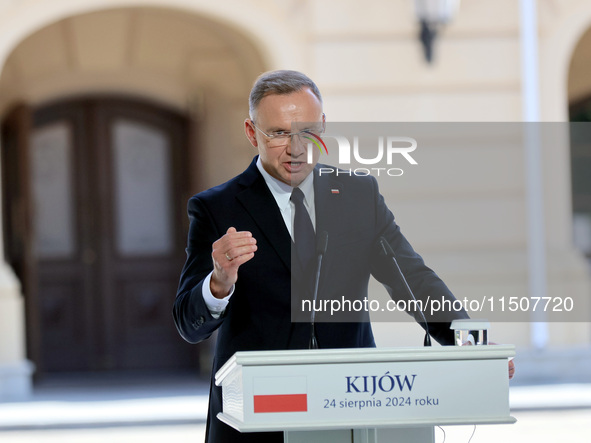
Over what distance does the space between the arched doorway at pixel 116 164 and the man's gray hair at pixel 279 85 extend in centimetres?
586

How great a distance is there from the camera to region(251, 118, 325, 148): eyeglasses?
76.9 inches

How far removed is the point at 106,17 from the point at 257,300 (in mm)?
6365

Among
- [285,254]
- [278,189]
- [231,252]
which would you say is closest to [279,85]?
[278,189]

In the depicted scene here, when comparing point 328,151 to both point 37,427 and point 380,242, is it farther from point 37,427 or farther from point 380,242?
point 37,427

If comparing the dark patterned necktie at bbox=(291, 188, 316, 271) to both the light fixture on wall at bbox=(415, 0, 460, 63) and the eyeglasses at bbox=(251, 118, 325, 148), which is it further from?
the light fixture on wall at bbox=(415, 0, 460, 63)

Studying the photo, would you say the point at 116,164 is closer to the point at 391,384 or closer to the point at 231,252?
the point at 231,252

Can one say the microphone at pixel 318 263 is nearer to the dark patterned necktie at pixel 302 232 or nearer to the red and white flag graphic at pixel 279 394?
the dark patterned necktie at pixel 302 232

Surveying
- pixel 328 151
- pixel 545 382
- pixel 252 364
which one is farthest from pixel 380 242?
pixel 545 382

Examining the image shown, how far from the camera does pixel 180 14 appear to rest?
299 inches

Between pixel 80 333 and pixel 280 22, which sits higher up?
pixel 280 22

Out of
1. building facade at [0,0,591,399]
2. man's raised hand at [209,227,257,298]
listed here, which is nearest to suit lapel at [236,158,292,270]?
man's raised hand at [209,227,257,298]

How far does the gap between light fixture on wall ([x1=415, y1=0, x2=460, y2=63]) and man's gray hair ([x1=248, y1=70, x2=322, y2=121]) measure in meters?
5.09

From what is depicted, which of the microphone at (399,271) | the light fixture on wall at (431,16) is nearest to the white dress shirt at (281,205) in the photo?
the microphone at (399,271)

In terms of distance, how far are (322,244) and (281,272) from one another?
17cm
